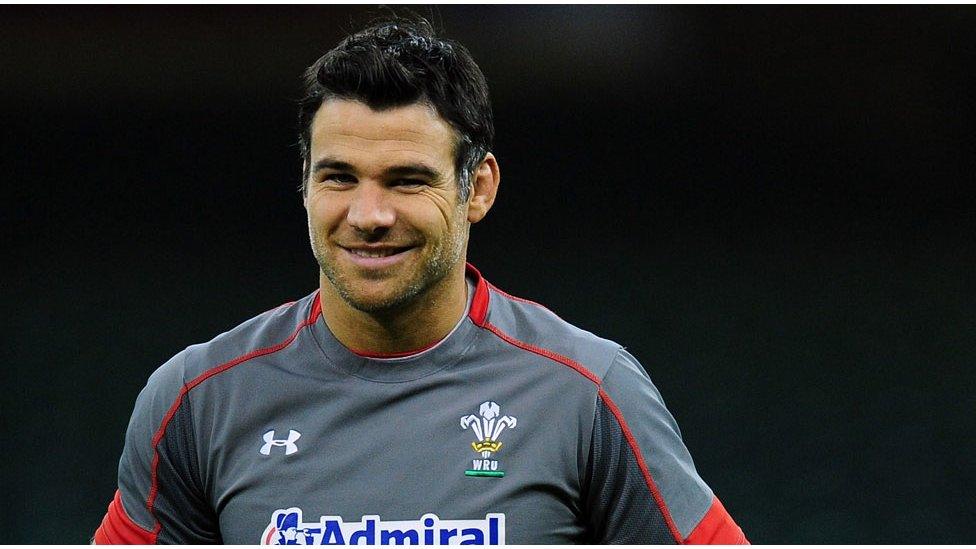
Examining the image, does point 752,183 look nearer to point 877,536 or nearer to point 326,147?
point 877,536

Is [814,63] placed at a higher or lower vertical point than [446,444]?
higher

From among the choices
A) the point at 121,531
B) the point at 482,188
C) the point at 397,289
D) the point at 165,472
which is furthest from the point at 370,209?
the point at 121,531

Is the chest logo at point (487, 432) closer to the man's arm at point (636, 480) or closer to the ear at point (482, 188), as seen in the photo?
the man's arm at point (636, 480)

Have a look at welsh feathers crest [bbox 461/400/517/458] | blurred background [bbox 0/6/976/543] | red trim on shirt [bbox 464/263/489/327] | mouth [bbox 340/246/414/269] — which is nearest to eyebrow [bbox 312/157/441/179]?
mouth [bbox 340/246/414/269]

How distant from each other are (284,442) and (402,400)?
0.19 m

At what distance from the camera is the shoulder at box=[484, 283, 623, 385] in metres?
2.00

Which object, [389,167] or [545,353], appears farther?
[545,353]

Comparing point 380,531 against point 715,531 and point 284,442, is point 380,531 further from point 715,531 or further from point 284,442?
point 715,531

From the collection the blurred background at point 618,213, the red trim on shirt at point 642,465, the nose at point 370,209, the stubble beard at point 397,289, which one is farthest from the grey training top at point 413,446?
the blurred background at point 618,213

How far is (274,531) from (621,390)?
570 millimetres

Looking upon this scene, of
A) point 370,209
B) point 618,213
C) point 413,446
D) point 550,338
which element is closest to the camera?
point 370,209

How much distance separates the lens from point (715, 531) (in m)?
2.00

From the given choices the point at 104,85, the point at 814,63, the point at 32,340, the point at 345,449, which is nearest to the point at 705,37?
the point at 814,63

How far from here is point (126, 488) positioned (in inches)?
82.0
